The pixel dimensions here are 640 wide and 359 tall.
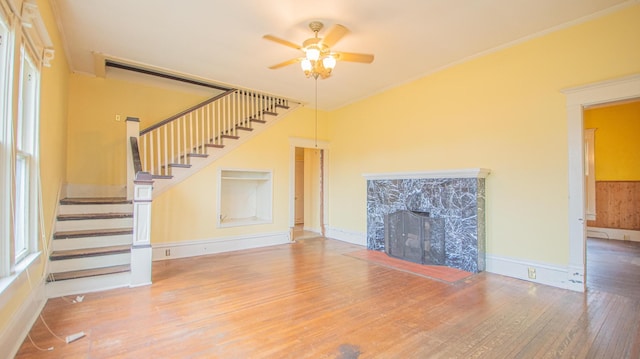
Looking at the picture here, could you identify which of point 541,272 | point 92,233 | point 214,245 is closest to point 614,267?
point 541,272

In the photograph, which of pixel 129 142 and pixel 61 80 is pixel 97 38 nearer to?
pixel 61 80

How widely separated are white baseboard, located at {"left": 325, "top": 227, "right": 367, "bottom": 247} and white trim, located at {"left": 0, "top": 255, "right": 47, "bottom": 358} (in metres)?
5.12

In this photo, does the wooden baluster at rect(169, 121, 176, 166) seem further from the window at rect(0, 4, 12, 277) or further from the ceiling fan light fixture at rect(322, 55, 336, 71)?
the ceiling fan light fixture at rect(322, 55, 336, 71)

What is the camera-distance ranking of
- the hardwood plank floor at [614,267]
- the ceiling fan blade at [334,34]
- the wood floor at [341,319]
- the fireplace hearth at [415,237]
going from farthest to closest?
the fireplace hearth at [415,237] → the hardwood plank floor at [614,267] → the ceiling fan blade at [334,34] → the wood floor at [341,319]

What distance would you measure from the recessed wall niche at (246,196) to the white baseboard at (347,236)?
5.34 ft

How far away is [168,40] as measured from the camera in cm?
401

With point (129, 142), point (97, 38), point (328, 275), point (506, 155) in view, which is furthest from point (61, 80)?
point (506, 155)

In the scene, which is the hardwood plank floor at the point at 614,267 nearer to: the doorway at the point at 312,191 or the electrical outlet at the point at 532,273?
the electrical outlet at the point at 532,273

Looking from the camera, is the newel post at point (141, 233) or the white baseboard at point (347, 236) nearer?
the newel post at point (141, 233)

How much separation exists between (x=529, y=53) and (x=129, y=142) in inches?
238

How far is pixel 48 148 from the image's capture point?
334 centimetres

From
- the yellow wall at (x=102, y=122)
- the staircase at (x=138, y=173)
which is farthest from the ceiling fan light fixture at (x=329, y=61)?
the yellow wall at (x=102, y=122)

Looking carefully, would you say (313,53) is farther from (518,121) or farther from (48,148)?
(48,148)

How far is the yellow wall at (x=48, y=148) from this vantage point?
2.33 metres
